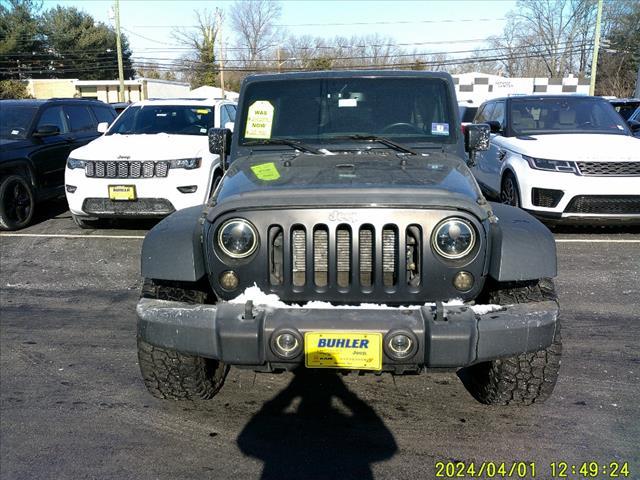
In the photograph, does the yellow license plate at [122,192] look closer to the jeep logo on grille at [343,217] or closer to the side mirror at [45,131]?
the side mirror at [45,131]

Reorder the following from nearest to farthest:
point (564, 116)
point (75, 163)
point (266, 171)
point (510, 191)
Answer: point (266, 171)
point (75, 163)
point (510, 191)
point (564, 116)

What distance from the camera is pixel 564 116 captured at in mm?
8070

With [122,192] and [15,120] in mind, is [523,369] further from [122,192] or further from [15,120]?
[15,120]

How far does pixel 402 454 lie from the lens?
291 centimetres

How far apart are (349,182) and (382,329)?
82 cm

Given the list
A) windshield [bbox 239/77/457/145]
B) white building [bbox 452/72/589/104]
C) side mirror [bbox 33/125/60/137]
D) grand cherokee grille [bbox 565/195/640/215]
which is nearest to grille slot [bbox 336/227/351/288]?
windshield [bbox 239/77/457/145]

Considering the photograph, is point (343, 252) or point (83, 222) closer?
point (343, 252)

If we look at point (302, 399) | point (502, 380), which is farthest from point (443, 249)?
point (302, 399)

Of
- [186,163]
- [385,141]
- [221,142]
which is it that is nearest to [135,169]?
[186,163]

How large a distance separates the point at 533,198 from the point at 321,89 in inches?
153

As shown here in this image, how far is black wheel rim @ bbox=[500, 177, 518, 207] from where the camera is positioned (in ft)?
24.5

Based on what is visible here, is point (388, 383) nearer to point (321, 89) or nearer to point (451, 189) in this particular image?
point (451, 189)

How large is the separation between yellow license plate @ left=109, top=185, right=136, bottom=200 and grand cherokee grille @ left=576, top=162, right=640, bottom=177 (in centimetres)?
522

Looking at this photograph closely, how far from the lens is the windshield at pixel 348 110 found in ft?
13.2
